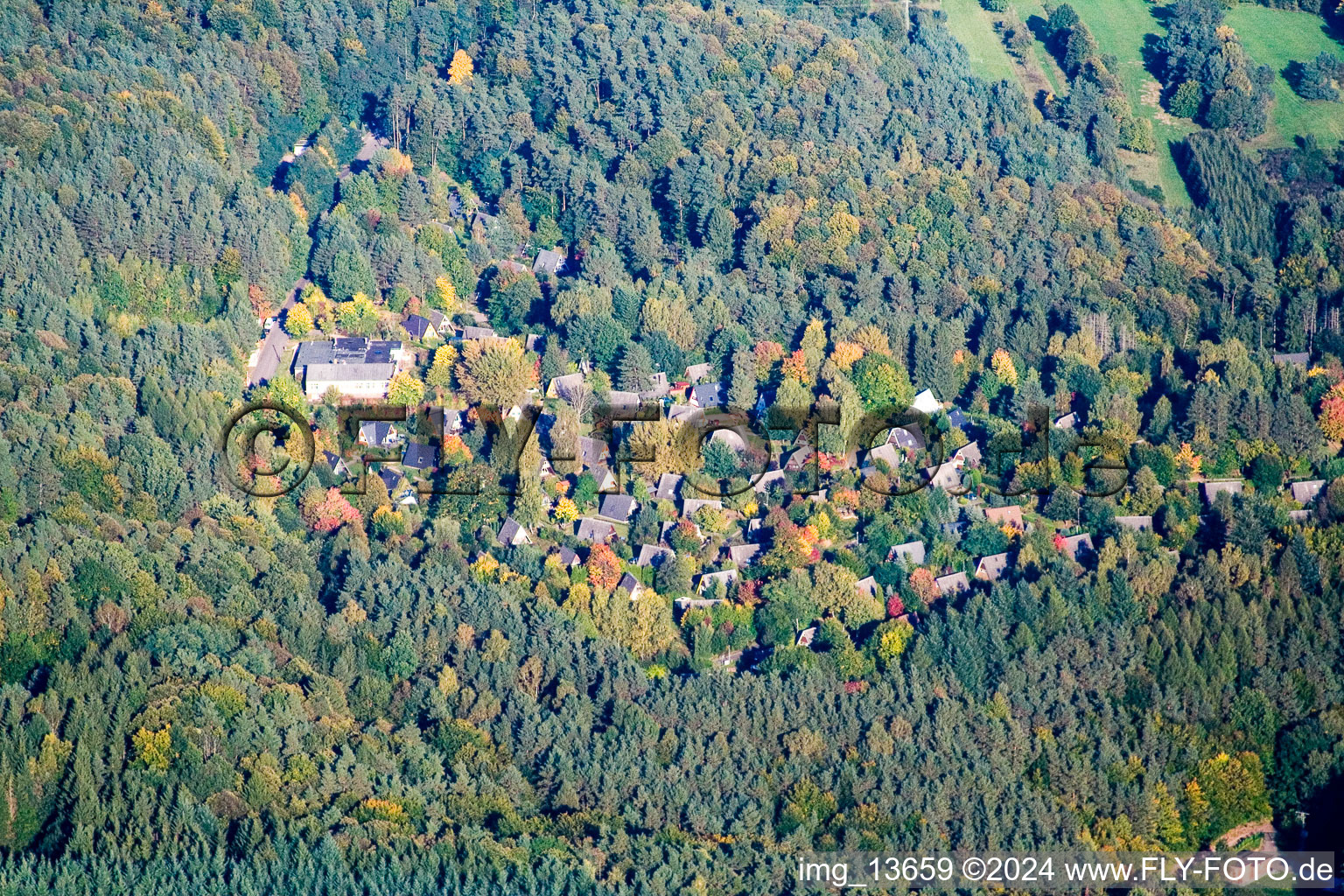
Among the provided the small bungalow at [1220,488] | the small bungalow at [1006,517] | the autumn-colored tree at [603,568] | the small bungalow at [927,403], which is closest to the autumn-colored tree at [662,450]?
the autumn-colored tree at [603,568]

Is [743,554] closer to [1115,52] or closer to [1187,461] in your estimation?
[1187,461]

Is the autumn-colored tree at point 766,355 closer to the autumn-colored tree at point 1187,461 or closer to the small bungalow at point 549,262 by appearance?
the small bungalow at point 549,262

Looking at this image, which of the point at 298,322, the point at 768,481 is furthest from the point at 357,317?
the point at 768,481

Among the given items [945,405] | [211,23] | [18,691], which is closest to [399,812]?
[18,691]

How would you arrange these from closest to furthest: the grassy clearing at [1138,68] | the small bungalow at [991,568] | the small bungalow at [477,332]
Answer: the small bungalow at [991,568]
the small bungalow at [477,332]
the grassy clearing at [1138,68]

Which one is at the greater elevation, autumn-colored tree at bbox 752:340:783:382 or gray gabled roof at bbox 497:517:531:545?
autumn-colored tree at bbox 752:340:783:382

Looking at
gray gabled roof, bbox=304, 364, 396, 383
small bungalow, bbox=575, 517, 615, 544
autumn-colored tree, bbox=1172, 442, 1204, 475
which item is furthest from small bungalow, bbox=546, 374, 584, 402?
autumn-colored tree, bbox=1172, 442, 1204, 475

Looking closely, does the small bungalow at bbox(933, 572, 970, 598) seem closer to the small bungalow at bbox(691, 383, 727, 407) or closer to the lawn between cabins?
the small bungalow at bbox(691, 383, 727, 407)
